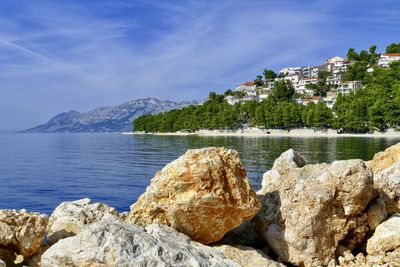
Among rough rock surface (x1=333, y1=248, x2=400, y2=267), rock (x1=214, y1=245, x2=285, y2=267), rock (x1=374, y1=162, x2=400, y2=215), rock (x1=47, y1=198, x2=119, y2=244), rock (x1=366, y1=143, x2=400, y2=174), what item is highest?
rock (x1=366, y1=143, x2=400, y2=174)

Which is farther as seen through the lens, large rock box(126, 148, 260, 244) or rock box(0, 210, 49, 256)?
large rock box(126, 148, 260, 244)

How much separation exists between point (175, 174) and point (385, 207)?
255 inches

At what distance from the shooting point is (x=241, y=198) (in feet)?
35.6

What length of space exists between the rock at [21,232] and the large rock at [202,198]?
2.31 metres

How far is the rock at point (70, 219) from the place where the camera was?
1160 cm

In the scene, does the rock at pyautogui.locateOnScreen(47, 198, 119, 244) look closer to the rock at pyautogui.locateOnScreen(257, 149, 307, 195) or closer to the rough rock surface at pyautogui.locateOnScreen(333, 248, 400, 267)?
the rock at pyautogui.locateOnScreen(257, 149, 307, 195)

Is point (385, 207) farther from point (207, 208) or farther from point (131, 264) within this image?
point (131, 264)

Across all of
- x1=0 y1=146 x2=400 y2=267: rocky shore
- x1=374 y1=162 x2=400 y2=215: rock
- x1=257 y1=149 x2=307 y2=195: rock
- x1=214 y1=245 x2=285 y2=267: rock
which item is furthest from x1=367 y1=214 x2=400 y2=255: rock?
x1=257 y1=149 x2=307 y2=195: rock

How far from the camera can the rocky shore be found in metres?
10.3

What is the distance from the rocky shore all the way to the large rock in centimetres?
3

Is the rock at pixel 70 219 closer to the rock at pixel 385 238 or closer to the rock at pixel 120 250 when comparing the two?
the rock at pixel 120 250

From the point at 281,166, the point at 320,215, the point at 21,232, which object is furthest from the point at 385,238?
the point at 21,232

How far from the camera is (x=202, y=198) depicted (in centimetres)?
1056

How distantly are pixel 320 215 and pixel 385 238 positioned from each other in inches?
75.2
